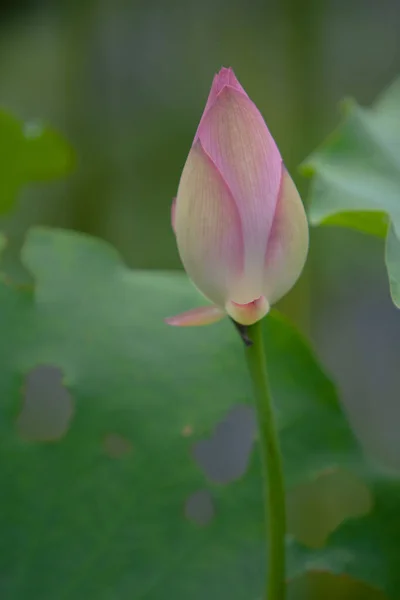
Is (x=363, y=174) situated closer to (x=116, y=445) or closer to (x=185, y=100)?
(x=116, y=445)

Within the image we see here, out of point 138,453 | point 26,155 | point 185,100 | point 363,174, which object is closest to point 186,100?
point 185,100

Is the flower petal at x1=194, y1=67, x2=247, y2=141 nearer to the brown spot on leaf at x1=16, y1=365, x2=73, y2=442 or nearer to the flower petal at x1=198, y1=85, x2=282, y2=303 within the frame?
the flower petal at x1=198, y1=85, x2=282, y2=303

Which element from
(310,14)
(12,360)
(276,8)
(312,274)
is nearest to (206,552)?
(12,360)

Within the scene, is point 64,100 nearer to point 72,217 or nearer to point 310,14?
point 72,217

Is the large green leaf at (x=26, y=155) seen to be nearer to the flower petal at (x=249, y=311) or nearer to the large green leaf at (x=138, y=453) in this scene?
the large green leaf at (x=138, y=453)

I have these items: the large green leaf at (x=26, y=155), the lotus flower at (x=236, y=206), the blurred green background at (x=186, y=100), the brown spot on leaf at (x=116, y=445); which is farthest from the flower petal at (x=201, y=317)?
the blurred green background at (x=186, y=100)
